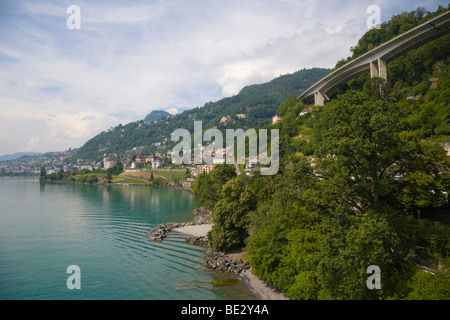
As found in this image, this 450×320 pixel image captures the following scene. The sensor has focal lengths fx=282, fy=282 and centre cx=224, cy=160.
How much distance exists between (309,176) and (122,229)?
69.7ft

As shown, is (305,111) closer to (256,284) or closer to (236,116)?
(256,284)

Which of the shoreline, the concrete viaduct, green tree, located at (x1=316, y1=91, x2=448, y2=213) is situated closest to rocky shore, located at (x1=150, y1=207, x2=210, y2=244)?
the shoreline

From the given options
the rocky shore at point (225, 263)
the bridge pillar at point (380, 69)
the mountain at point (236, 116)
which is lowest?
the rocky shore at point (225, 263)

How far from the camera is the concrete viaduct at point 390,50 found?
28727mm

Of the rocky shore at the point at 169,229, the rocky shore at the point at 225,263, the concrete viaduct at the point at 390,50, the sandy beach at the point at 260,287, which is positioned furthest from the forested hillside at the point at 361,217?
the concrete viaduct at the point at 390,50

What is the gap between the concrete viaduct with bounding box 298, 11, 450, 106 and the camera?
28727 mm

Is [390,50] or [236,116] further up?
[236,116]

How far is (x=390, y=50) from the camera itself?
32.6m

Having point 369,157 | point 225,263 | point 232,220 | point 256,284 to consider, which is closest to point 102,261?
point 225,263

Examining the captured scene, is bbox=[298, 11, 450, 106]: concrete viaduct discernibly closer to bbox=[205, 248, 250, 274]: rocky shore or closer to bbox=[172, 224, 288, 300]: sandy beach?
bbox=[205, 248, 250, 274]: rocky shore

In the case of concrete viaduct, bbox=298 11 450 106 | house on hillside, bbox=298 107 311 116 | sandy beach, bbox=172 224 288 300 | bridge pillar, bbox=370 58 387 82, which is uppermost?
concrete viaduct, bbox=298 11 450 106

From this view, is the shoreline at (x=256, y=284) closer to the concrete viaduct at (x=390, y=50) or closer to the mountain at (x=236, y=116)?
the concrete viaduct at (x=390, y=50)

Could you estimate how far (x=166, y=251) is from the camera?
20.3 meters
